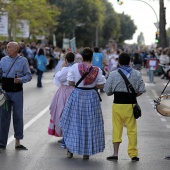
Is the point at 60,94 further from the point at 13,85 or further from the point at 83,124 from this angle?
the point at 83,124

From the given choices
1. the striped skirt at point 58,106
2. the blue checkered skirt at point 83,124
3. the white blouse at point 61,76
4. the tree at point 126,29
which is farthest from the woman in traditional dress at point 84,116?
the tree at point 126,29

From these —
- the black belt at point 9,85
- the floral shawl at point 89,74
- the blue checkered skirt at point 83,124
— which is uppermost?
the floral shawl at point 89,74

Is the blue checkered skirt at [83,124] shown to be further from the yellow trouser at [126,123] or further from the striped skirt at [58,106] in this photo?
the striped skirt at [58,106]

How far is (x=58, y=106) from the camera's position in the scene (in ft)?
41.5

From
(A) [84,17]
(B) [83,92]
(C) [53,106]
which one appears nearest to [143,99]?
(C) [53,106]

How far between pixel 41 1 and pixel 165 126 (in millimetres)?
39354

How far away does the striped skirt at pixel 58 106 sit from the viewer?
1258 centimetres

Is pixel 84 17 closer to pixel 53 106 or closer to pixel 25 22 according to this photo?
pixel 25 22

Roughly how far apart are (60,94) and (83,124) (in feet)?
6.19

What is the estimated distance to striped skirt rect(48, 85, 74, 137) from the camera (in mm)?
12578

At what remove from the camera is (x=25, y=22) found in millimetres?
52125

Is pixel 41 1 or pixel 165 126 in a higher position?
pixel 41 1

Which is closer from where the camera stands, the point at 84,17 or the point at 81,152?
the point at 81,152

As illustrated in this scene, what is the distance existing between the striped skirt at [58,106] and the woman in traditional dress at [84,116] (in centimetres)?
164
